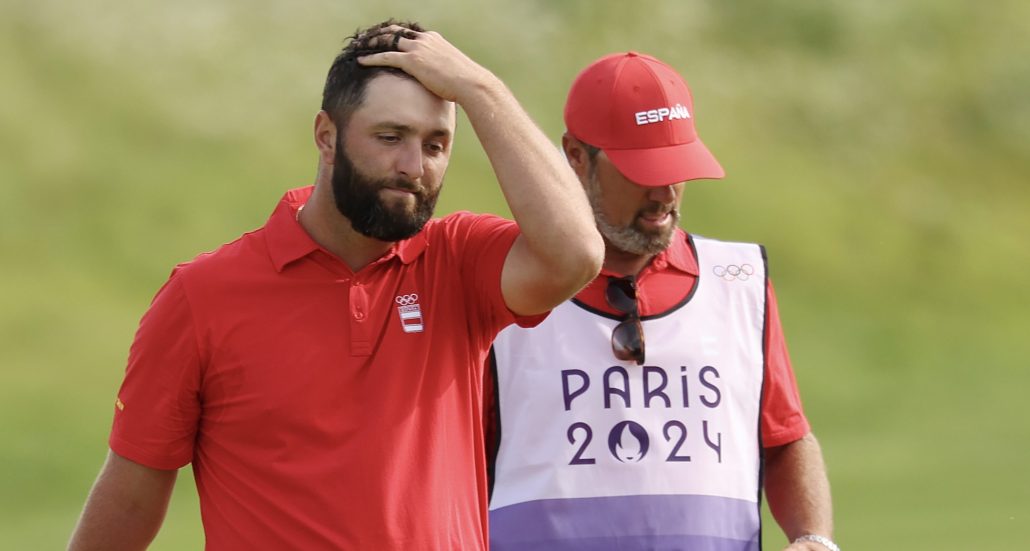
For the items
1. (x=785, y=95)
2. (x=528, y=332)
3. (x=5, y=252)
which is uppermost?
(x=785, y=95)

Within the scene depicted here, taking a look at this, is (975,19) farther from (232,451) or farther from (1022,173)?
(232,451)

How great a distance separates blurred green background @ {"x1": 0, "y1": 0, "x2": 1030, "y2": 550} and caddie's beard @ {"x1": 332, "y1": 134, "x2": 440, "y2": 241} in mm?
6822

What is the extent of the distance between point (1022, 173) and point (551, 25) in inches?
161

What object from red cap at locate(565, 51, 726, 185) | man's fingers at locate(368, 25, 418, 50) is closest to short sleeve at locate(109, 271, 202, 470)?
man's fingers at locate(368, 25, 418, 50)

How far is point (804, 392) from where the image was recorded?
38.8 ft

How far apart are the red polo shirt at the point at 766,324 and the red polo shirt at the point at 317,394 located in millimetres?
824

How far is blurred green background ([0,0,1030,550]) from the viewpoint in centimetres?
1097

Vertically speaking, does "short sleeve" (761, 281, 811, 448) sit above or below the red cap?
below

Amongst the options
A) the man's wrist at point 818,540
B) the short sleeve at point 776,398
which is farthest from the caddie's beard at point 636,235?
the man's wrist at point 818,540

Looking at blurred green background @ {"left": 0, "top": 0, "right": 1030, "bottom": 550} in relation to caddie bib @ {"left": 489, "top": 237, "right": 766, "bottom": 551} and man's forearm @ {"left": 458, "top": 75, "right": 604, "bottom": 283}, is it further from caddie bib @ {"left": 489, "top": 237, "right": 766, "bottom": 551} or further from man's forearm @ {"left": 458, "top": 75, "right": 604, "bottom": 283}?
man's forearm @ {"left": 458, "top": 75, "right": 604, "bottom": 283}

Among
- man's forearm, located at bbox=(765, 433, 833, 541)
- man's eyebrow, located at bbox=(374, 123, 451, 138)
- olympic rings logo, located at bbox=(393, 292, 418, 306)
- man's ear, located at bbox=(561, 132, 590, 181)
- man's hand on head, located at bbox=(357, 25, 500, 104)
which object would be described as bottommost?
man's forearm, located at bbox=(765, 433, 833, 541)

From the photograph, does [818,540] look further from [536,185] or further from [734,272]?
[536,185]

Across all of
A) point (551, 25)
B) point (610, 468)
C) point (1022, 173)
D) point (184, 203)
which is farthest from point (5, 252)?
point (610, 468)

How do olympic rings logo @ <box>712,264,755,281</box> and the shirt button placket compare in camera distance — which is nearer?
the shirt button placket
